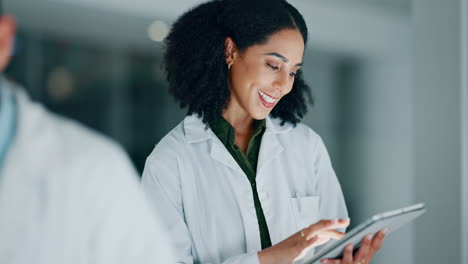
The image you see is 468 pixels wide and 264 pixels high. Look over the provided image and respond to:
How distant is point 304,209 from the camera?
1.62 m

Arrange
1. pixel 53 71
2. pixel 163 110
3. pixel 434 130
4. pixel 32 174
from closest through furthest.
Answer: pixel 32 174 → pixel 434 130 → pixel 53 71 → pixel 163 110

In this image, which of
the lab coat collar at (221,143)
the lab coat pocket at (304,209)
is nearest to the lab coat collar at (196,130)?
the lab coat collar at (221,143)

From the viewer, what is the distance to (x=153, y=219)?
91cm

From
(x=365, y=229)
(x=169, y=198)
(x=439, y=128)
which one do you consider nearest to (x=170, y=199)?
(x=169, y=198)

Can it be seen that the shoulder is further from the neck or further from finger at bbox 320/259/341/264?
finger at bbox 320/259/341/264

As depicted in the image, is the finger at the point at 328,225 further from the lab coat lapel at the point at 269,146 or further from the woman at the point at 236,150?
the lab coat lapel at the point at 269,146

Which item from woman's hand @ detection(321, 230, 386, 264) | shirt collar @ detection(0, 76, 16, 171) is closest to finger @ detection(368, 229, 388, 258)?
woman's hand @ detection(321, 230, 386, 264)

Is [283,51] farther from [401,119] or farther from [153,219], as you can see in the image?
[401,119]

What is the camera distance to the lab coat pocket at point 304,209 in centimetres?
162

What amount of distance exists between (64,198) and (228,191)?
2.58ft

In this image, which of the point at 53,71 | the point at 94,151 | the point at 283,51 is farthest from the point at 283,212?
the point at 53,71

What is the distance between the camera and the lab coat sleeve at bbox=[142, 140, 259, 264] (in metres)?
1.49

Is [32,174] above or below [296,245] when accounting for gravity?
above

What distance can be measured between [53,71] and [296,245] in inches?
136
